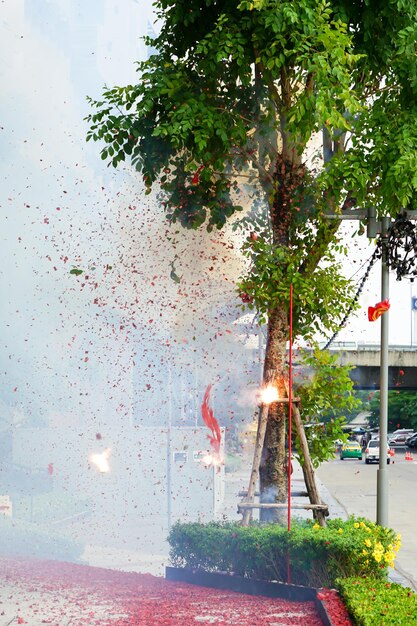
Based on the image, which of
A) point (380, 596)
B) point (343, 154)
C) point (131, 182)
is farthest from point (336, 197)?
point (380, 596)

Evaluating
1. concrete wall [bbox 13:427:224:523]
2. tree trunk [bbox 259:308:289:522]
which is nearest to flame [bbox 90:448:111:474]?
concrete wall [bbox 13:427:224:523]

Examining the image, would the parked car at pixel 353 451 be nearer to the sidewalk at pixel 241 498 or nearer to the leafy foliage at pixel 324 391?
the sidewalk at pixel 241 498

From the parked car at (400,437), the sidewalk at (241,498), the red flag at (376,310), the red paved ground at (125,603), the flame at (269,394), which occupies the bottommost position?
the parked car at (400,437)

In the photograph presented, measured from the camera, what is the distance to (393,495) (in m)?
35.8

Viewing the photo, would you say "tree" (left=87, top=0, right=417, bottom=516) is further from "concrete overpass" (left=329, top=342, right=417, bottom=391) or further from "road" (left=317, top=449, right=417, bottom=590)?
"concrete overpass" (left=329, top=342, right=417, bottom=391)

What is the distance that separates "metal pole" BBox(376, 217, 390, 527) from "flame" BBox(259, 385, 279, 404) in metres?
1.46

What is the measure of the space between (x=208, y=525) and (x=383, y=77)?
695cm

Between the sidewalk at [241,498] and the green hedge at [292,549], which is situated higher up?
the green hedge at [292,549]

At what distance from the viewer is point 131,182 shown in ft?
58.0

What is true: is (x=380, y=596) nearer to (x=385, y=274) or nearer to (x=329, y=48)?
(x=385, y=274)

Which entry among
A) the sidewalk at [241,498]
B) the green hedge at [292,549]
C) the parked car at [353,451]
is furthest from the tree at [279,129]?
the parked car at [353,451]

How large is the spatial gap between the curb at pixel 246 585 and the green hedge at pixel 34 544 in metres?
4.04

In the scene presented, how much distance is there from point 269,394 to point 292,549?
2571mm

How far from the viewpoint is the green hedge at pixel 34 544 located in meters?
18.8
